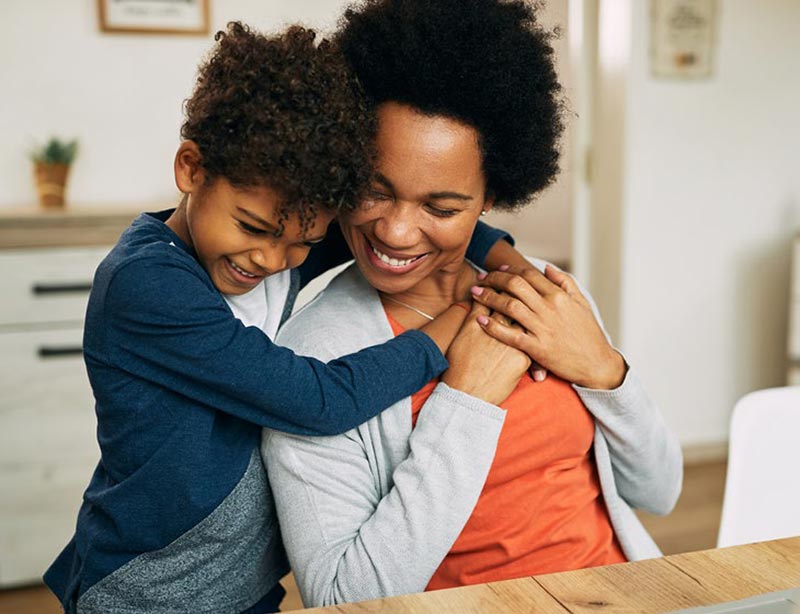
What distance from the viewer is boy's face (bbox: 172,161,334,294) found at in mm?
1145

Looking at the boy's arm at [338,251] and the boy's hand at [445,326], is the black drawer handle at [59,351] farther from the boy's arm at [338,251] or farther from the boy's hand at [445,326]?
the boy's hand at [445,326]

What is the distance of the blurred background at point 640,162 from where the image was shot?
3061 mm

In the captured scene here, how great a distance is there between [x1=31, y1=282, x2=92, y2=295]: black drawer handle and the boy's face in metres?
1.44

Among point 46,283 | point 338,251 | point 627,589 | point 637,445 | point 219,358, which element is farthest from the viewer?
point 46,283

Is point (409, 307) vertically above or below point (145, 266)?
below

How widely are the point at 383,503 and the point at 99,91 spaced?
2.45 m

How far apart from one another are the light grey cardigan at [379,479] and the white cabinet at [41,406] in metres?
1.48

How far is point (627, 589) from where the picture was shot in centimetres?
86

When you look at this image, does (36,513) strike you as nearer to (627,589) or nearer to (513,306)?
(513,306)

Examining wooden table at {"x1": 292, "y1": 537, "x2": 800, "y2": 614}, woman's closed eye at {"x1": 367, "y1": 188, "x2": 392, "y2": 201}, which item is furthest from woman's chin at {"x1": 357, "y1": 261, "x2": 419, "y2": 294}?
wooden table at {"x1": 292, "y1": 537, "x2": 800, "y2": 614}

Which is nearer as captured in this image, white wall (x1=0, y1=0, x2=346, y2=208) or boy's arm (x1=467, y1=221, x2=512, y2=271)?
boy's arm (x1=467, y1=221, x2=512, y2=271)

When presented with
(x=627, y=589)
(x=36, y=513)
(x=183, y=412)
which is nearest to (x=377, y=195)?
(x=183, y=412)

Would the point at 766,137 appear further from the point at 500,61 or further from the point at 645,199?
the point at 500,61

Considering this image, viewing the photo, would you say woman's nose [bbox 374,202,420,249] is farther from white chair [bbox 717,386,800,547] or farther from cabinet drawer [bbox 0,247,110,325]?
cabinet drawer [bbox 0,247,110,325]
